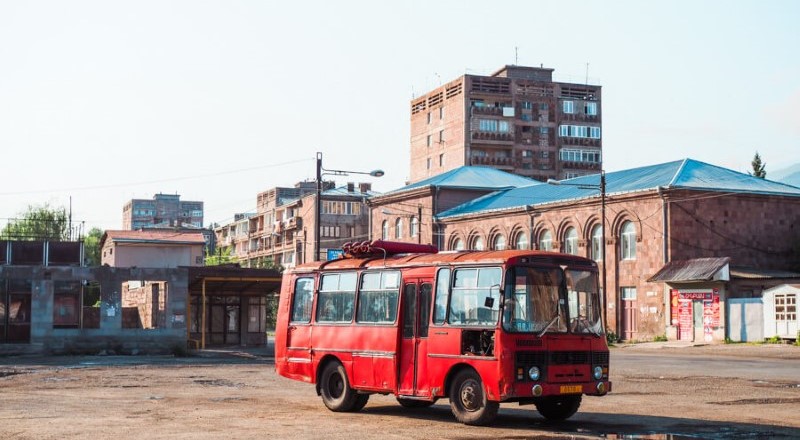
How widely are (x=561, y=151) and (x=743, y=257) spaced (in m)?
54.7

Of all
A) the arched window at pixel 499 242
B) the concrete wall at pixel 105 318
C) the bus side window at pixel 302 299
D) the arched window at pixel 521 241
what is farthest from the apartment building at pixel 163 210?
the bus side window at pixel 302 299

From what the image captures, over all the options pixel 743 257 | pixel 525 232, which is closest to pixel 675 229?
pixel 743 257

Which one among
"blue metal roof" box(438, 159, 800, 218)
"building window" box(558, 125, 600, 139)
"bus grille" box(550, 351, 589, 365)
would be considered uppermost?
"building window" box(558, 125, 600, 139)

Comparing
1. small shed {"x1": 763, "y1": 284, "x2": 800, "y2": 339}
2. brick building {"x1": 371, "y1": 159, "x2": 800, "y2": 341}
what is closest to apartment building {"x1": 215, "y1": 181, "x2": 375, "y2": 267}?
brick building {"x1": 371, "y1": 159, "x2": 800, "y2": 341}

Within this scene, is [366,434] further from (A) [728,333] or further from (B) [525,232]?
(B) [525,232]

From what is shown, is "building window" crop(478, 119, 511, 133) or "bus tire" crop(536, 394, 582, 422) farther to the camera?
"building window" crop(478, 119, 511, 133)

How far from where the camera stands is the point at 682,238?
55094mm

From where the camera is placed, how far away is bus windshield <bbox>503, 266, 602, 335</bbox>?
15180 millimetres

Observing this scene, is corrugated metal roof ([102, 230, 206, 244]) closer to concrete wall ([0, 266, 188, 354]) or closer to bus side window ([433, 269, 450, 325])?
concrete wall ([0, 266, 188, 354])

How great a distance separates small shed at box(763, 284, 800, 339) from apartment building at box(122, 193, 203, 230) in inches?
5766

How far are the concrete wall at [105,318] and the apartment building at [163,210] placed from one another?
14498cm

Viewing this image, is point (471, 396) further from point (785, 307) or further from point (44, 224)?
point (44, 224)

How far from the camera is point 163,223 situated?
586 ft

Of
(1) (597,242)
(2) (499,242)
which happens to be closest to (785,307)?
(1) (597,242)
